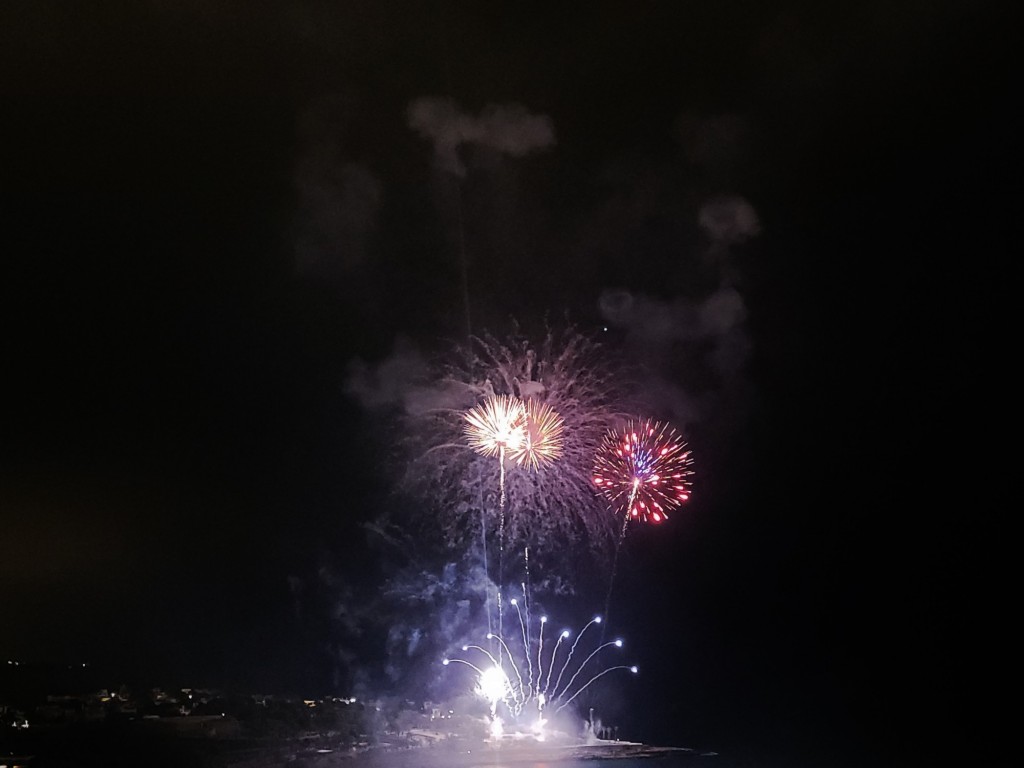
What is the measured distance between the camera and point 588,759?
2289 cm

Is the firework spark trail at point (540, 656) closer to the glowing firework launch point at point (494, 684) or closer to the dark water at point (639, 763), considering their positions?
the glowing firework launch point at point (494, 684)

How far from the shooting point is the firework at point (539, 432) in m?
16.3

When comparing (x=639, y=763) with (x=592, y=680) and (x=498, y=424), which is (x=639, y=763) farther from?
(x=498, y=424)

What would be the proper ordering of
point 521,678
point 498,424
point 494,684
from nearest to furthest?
point 498,424
point 494,684
point 521,678

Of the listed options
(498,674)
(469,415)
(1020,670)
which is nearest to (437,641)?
(498,674)

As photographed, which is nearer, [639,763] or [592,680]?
[639,763]

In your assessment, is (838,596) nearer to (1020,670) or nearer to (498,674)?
(1020,670)

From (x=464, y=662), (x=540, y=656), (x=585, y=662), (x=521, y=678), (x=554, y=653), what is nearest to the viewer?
(x=521, y=678)

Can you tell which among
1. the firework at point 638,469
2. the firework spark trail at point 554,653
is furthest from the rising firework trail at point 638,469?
the firework spark trail at point 554,653

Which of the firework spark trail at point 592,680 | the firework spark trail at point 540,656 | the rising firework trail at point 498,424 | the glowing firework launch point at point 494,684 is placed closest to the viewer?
the rising firework trail at point 498,424

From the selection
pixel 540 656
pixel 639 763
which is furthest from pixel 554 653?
pixel 639 763

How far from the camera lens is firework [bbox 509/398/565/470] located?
Result: 1631 centimetres

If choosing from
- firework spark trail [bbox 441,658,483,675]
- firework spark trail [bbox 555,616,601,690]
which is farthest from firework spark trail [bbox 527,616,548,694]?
firework spark trail [bbox 441,658,483,675]

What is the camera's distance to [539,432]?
16.3m
